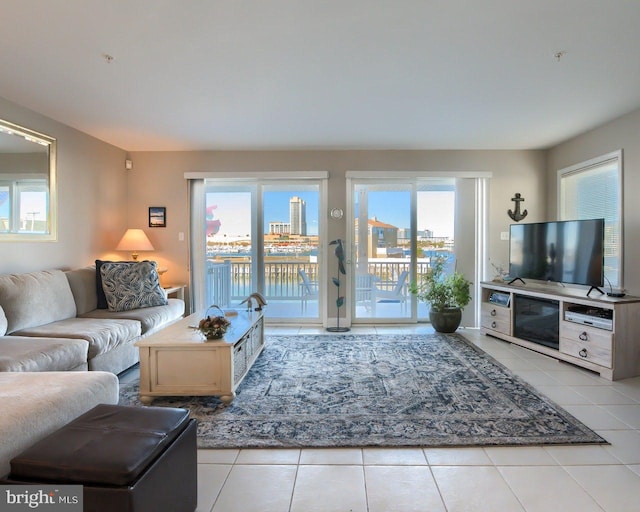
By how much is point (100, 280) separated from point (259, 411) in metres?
2.37

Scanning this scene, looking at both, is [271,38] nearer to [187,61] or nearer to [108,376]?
[187,61]

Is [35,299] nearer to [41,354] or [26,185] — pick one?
[41,354]

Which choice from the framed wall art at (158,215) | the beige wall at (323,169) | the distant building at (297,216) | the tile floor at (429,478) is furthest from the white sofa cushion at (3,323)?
the distant building at (297,216)

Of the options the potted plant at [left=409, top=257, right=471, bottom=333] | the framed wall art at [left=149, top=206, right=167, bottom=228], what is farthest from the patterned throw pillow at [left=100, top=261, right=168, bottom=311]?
the potted plant at [left=409, top=257, right=471, bottom=333]

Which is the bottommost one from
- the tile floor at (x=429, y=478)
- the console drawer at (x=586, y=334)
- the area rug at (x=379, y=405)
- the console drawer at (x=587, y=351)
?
the tile floor at (x=429, y=478)

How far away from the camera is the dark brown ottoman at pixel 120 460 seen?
104 centimetres

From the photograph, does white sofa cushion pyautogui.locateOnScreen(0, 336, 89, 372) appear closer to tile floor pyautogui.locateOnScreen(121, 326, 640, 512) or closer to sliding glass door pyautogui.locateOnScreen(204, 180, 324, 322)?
tile floor pyautogui.locateOnScreen(121, 326, 640, 512)

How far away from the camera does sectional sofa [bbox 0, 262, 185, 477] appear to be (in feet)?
4.44

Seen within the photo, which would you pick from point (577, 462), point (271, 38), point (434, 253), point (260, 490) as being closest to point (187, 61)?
point (271, 38)

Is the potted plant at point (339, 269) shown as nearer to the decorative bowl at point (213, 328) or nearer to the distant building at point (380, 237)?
the distant building at point (380, 237)

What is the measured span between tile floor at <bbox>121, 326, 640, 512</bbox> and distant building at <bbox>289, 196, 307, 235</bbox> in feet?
10.8

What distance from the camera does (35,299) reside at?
9.57ft

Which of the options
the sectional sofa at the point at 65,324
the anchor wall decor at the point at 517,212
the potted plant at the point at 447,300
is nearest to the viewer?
the sectional sofa at the point at 65,324

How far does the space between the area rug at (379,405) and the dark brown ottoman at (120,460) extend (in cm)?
71
